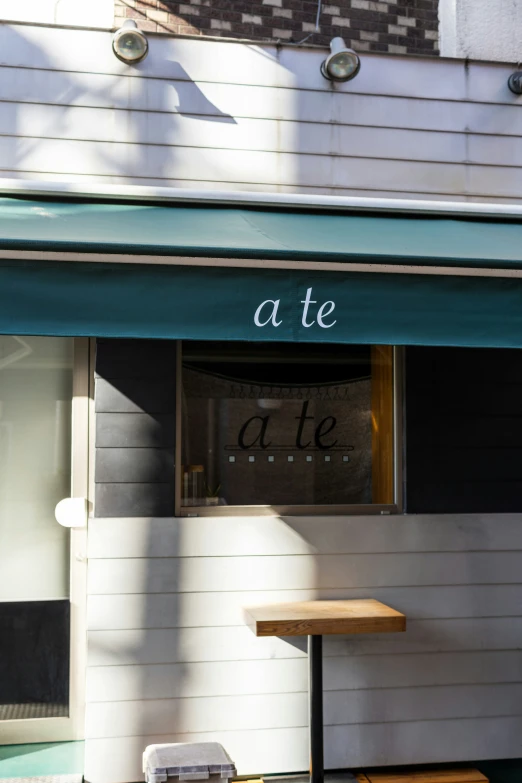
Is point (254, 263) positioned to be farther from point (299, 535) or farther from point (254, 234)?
point (299, 535)

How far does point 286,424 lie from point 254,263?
1622 mm

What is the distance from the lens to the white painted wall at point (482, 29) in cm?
538

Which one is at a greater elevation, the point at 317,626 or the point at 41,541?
the point at 41,541

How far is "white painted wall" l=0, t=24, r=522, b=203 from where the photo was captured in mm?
4625

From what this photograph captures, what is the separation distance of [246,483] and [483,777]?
1.97 meters

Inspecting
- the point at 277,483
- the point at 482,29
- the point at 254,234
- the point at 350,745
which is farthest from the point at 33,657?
the point at 482,29

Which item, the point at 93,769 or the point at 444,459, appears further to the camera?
the point at 444,459

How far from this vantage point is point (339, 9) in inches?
207

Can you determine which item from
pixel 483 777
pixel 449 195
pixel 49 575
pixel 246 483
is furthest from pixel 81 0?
pixel 483 777

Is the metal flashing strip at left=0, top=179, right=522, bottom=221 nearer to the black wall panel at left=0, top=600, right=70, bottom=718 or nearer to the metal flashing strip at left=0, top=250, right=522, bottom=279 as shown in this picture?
the metal flashing strip at left=0, top=250, right=522, bottom=279

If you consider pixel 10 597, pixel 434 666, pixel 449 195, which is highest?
pixel 449 195

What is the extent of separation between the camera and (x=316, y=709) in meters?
4.23

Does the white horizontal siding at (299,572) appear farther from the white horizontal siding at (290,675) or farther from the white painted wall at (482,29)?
the white painted wall at (482,29)

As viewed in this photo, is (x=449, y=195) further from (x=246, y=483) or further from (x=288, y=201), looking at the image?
(x=246, y=483)
